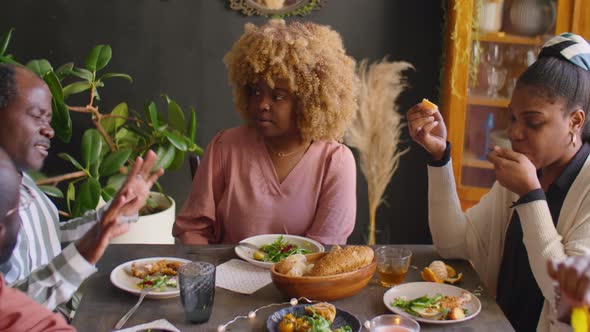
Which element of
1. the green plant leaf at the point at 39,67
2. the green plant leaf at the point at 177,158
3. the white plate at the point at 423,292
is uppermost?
the green plant leaf at the point at 39,67

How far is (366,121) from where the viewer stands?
3.80 m

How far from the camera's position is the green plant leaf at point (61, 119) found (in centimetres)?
310

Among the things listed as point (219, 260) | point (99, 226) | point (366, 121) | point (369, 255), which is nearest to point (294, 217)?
point (219, 260)

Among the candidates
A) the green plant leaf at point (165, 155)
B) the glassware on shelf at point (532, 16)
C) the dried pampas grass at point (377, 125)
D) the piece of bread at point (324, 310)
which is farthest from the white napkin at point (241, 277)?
the glassware on shelf at point (532, 16)

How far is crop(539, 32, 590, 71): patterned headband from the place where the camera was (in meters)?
1.83

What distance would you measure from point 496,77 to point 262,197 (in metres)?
1.94

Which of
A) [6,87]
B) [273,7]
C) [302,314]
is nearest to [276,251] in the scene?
[302,314]

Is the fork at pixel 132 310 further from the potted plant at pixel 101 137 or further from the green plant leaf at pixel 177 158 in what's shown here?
the green plant leaf at pixel 177 158

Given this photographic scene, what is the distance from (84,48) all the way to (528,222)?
282 cm

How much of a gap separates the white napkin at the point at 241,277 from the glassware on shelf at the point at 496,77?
229cm

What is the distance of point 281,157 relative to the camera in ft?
8.11

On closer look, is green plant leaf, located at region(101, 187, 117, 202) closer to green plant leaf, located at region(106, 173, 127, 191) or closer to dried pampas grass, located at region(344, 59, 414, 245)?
green plant leaf, located at region(106, 173, 127, 191)

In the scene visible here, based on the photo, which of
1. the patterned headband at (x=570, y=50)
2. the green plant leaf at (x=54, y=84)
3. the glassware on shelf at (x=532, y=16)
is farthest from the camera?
the glassware on shelf at (x=532, y=16)

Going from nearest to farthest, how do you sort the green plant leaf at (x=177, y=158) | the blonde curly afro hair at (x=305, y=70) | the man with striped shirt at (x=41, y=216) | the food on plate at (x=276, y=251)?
the man with striped shirt at (x=41, y=216) < the food on plate at (x=276, y=251) < the blonde curly afro hair at (x=305, y=70) < the green plant leaf at (x=177, y=158)
